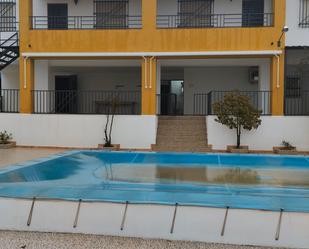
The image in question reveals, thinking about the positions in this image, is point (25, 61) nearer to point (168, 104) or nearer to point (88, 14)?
point (88, 14)

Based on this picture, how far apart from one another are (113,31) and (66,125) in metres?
4.78

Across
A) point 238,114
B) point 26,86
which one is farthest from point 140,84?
point 238,114

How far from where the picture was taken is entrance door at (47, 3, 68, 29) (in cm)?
1905

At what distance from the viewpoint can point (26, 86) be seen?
16969 mm

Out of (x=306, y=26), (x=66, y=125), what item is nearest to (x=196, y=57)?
(x=306, y=26)

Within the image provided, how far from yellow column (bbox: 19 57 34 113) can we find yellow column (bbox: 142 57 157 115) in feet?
17.7

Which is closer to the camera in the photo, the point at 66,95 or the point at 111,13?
the point at 111,13

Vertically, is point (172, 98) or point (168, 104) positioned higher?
point (172, 98)

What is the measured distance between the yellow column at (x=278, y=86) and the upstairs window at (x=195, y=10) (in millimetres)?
4545

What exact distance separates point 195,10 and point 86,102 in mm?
8708

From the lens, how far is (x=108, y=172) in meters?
10.3

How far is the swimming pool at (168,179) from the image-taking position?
6301mm

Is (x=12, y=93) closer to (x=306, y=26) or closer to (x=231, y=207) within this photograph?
(x=306, y=26)

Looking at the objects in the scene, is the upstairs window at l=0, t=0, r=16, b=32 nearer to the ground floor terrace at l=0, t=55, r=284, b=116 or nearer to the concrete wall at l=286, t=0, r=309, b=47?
the ground floor terrace at l=0, t=55, r=284, b=116
